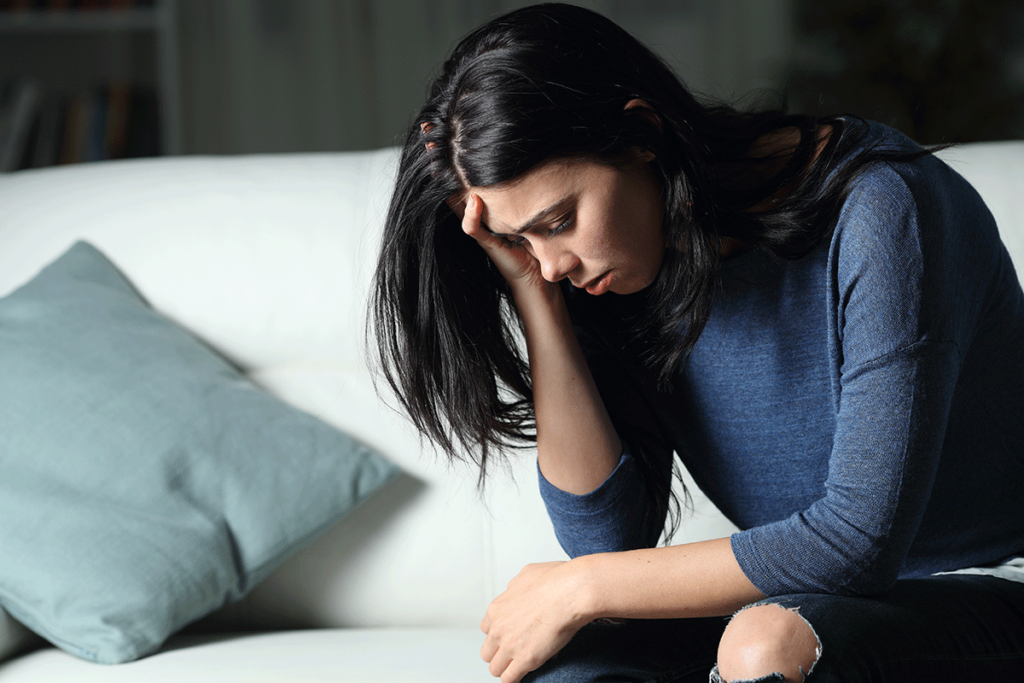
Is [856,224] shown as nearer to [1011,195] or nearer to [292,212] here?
[1011,195]

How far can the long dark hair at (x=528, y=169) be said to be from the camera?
79 centimetres

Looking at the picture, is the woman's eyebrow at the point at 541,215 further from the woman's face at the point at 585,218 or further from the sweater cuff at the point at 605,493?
the sweater cuff at the point at 605,493

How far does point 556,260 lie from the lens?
0.84 m

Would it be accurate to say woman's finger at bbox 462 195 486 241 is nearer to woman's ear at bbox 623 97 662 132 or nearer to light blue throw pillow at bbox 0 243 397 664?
woman's ear at bbox 623 97 662 132

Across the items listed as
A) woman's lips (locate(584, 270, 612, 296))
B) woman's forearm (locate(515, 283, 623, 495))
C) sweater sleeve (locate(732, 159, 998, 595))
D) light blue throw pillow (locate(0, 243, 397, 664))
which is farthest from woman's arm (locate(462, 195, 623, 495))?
light blue throw pillow (locate(0, 243, 397, 664))

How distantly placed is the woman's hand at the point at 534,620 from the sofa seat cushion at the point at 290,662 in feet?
0.42

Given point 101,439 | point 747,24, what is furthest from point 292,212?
point 747,24

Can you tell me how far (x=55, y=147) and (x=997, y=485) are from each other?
2.56 m

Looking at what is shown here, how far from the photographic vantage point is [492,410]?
1.01m

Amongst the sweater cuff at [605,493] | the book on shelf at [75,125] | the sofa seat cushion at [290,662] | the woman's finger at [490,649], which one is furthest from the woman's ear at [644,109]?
the book on shelf at [75,125]

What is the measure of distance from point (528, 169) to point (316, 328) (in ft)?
2.26

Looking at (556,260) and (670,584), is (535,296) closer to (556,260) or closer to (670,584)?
(556,260)

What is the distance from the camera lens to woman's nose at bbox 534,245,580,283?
838mm

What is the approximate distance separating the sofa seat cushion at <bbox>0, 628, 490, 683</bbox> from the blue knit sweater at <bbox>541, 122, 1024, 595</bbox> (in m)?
0.22
